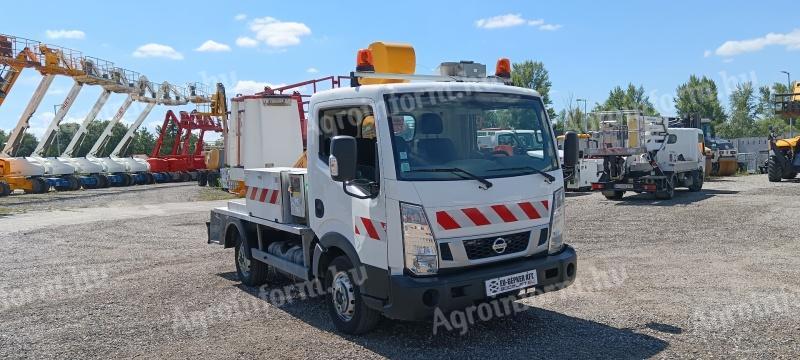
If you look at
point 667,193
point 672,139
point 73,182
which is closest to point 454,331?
point 667,193

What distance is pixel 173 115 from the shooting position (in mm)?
44938

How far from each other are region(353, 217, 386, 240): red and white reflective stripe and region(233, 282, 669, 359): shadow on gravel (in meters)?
1.00

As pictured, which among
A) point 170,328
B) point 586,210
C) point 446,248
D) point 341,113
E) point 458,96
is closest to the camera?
point 446,248

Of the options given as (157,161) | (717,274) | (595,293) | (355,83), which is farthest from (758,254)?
(157,161)

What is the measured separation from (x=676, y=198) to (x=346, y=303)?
15455 millimetres

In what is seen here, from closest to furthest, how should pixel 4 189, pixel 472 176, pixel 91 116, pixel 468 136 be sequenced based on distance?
pixel 472 176 < pixel 468 136 < pixel 4 189 < pixel 91 116

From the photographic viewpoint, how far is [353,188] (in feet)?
18.2

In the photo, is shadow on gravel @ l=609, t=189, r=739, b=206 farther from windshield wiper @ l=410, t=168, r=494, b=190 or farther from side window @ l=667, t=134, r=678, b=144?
windshield wiper @ l=410, t=168, r=494, b=190

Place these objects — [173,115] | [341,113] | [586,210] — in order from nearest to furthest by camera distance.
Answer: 1. [341,113]
2. [586,210]
3. [173,115]

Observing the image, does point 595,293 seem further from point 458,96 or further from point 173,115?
point 173,115

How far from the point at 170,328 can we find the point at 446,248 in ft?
10.3

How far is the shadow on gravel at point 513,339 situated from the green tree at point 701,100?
6789 cm

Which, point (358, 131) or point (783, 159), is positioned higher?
point (358, 131)

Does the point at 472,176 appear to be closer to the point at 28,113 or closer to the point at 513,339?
the point at 513,339
